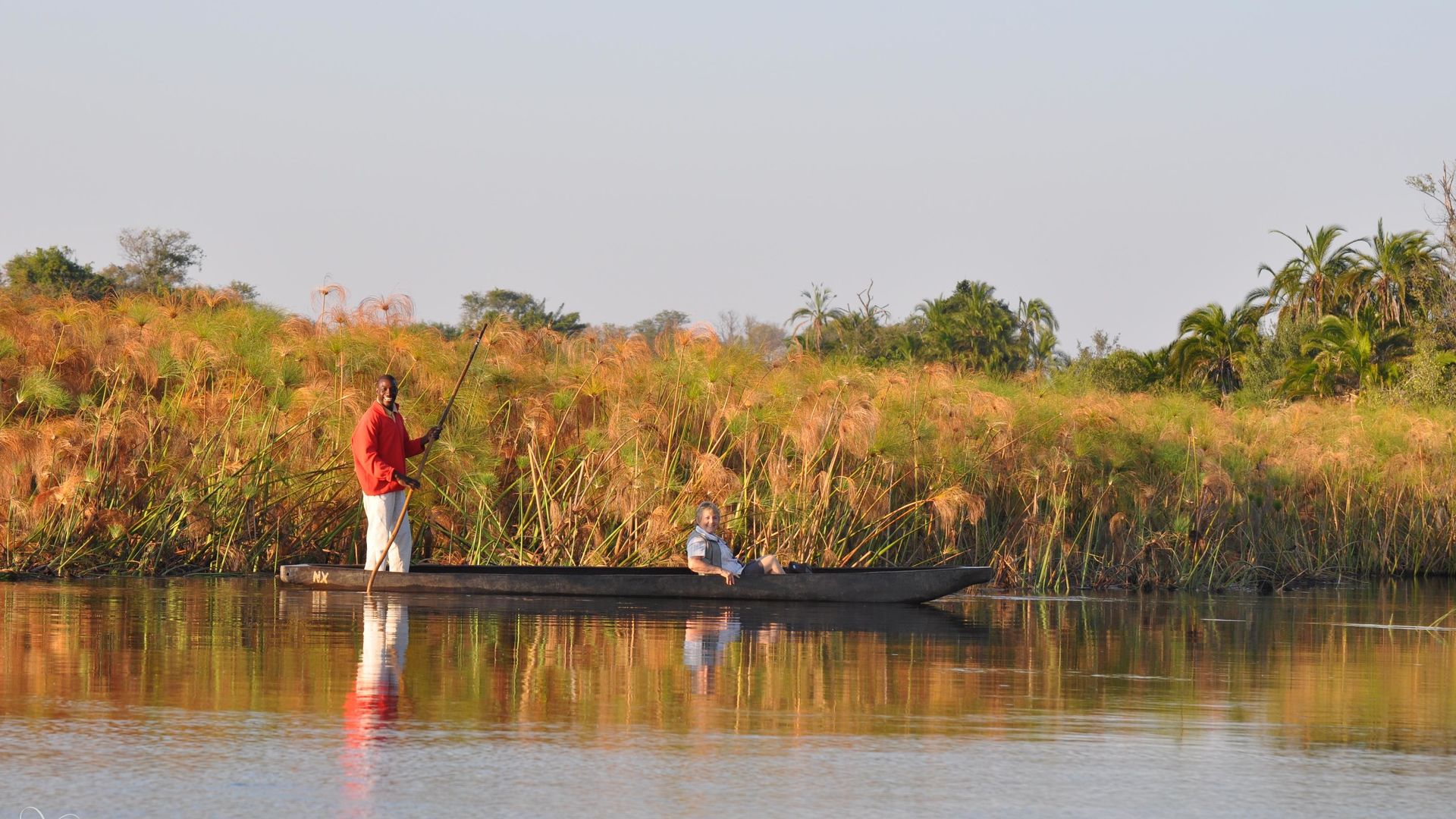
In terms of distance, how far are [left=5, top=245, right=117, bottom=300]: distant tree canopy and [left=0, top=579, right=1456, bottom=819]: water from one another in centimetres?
4253

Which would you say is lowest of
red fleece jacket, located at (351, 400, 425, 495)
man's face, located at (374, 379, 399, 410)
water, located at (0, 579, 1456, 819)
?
water, located at (0, 579, 1456, 819)

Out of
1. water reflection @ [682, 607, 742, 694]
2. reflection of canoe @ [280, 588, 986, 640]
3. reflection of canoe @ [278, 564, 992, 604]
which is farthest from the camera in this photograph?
reflection of canoe @ [278, 564, 992, 604]

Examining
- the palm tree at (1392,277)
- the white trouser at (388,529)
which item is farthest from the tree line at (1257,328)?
the white trouser at (388,529)

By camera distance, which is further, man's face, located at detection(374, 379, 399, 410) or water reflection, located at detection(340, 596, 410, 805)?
man's face, located at detection(374, 379, 399, 410)

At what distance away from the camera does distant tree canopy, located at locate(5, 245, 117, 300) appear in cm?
5541

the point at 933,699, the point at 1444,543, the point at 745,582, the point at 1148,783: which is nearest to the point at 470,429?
the point at 745,582

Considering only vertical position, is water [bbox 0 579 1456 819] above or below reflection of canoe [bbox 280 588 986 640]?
below

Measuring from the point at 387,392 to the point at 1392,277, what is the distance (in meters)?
46.8

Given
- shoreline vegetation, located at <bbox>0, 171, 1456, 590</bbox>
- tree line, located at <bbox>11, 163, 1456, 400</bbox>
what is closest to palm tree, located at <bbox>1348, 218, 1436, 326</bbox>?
tree line, located at <bbox>11, 163, 1456, 400</bbox>

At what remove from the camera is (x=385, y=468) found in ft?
55.1

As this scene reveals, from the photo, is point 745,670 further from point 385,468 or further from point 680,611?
point 385,468

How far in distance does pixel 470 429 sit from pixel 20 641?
8.75 meters

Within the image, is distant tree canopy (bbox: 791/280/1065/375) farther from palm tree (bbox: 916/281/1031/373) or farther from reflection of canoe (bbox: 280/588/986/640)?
reflection of canoe (bbox: 280/588/986/640)

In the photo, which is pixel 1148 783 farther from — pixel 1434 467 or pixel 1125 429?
pixel 1434 467
